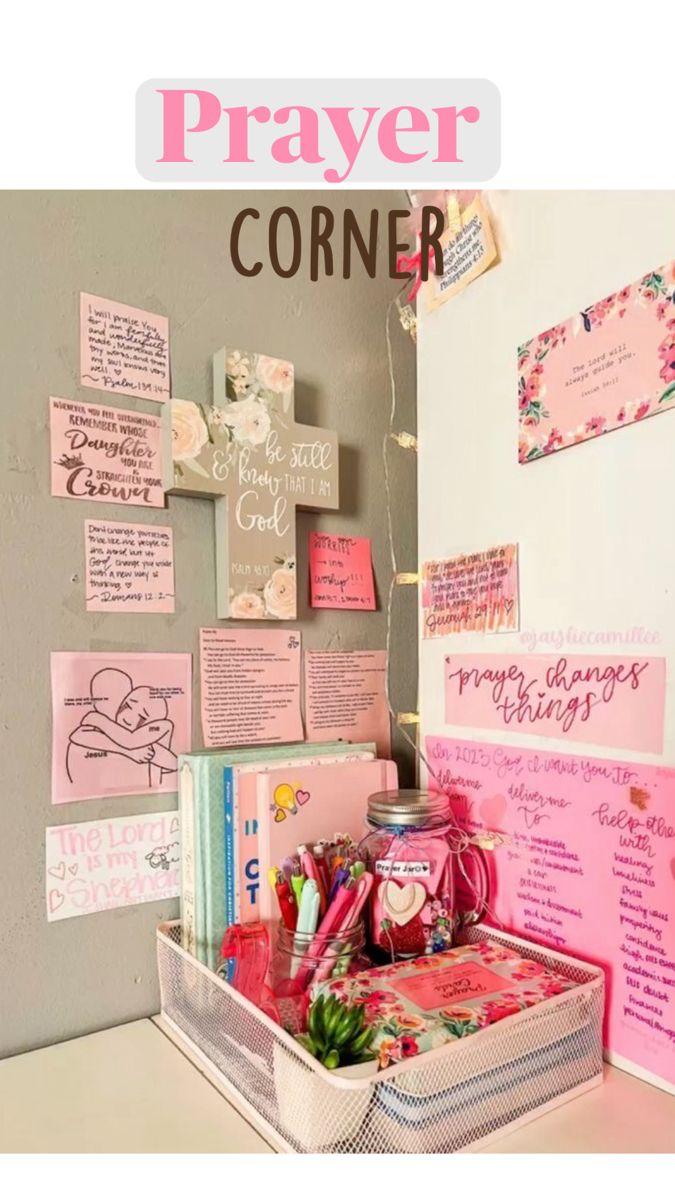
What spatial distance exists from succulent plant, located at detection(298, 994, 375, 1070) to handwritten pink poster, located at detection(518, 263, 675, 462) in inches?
21.0

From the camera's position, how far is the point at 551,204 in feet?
2.52

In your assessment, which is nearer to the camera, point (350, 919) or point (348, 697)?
point (350, 919)

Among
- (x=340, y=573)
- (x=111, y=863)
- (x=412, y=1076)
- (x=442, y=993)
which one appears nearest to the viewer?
(x=412, y=1076)

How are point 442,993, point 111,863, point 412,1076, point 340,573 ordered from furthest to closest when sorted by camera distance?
point 340,573 → point 111,863 → point 442,993 → point 412,1076

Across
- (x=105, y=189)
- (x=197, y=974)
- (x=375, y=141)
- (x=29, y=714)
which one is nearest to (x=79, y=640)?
(x=29, y=714)

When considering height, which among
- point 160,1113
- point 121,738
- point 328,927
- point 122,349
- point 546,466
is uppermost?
point 122,349

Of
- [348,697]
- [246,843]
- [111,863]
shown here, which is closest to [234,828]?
[246,843]

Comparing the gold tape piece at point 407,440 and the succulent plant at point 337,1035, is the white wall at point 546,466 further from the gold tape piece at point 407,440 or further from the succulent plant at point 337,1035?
the succulent plant at point 337,1035

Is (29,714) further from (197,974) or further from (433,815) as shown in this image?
(433,815)

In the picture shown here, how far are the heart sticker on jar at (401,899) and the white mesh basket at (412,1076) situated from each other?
0.43ft

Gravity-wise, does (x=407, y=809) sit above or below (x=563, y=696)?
below

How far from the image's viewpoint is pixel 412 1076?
21.5 inches

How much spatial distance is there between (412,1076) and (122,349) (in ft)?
2.27

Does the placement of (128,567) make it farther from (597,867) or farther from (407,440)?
(597,867)
